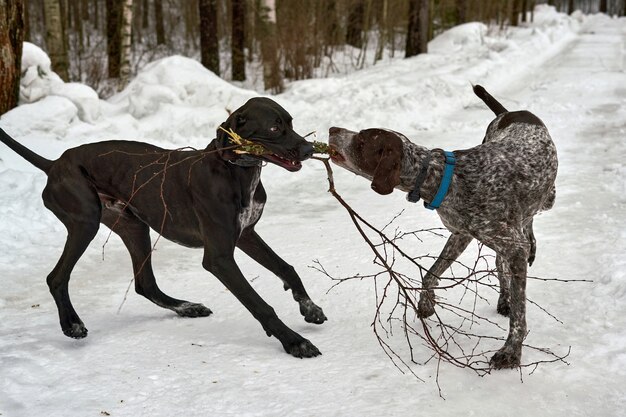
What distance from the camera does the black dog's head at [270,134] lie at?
3.37m

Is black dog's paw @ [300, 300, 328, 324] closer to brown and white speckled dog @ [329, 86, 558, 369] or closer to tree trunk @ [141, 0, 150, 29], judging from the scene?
brown and white speckled dog @ [329, 86, 558, 369]

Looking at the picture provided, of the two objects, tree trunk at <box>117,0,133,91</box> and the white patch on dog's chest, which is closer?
the white patch on dog's chest

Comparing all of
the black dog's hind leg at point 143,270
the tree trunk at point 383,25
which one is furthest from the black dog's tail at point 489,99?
the tree trunk at point 383,25

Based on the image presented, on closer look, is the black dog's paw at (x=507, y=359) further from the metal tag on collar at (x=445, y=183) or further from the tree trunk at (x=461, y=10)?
the tree trunk at (x=461, y=10)

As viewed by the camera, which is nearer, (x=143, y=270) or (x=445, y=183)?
(x=445, y=183)

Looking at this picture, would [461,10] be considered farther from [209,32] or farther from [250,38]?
[209,32]

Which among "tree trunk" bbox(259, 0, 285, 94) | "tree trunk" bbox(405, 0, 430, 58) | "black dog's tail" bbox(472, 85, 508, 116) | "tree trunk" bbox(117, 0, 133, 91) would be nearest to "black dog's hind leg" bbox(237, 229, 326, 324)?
"black dog's tail" bbox(472, 85, 508, 116)

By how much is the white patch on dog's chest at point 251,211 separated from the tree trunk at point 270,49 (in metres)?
10.2

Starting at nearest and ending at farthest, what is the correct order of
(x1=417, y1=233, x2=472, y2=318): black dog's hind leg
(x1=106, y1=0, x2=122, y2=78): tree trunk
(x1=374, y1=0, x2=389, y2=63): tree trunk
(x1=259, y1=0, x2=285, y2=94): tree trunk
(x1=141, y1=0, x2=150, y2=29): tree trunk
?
1. (x1=417, y1=233, x2=472, y2=318): black dog's hind leg
2. (x1=259, y1=0, x2=285, y2=94): tree trunk
3. (x1=106, y1=0, x2=122, y2=78): tree trunk
4. (x1=374, y1=0, x2=389, y2=63): tree trunk
5. (x1=141, y1=0, x2=150, y2=29): tree trunk

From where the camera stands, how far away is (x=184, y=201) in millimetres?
3797

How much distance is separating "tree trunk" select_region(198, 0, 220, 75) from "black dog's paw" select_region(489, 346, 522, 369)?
44.0 feet

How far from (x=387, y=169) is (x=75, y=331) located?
2.03m

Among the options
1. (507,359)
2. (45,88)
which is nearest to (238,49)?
(45,88)

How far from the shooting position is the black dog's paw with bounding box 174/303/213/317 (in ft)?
13.9
